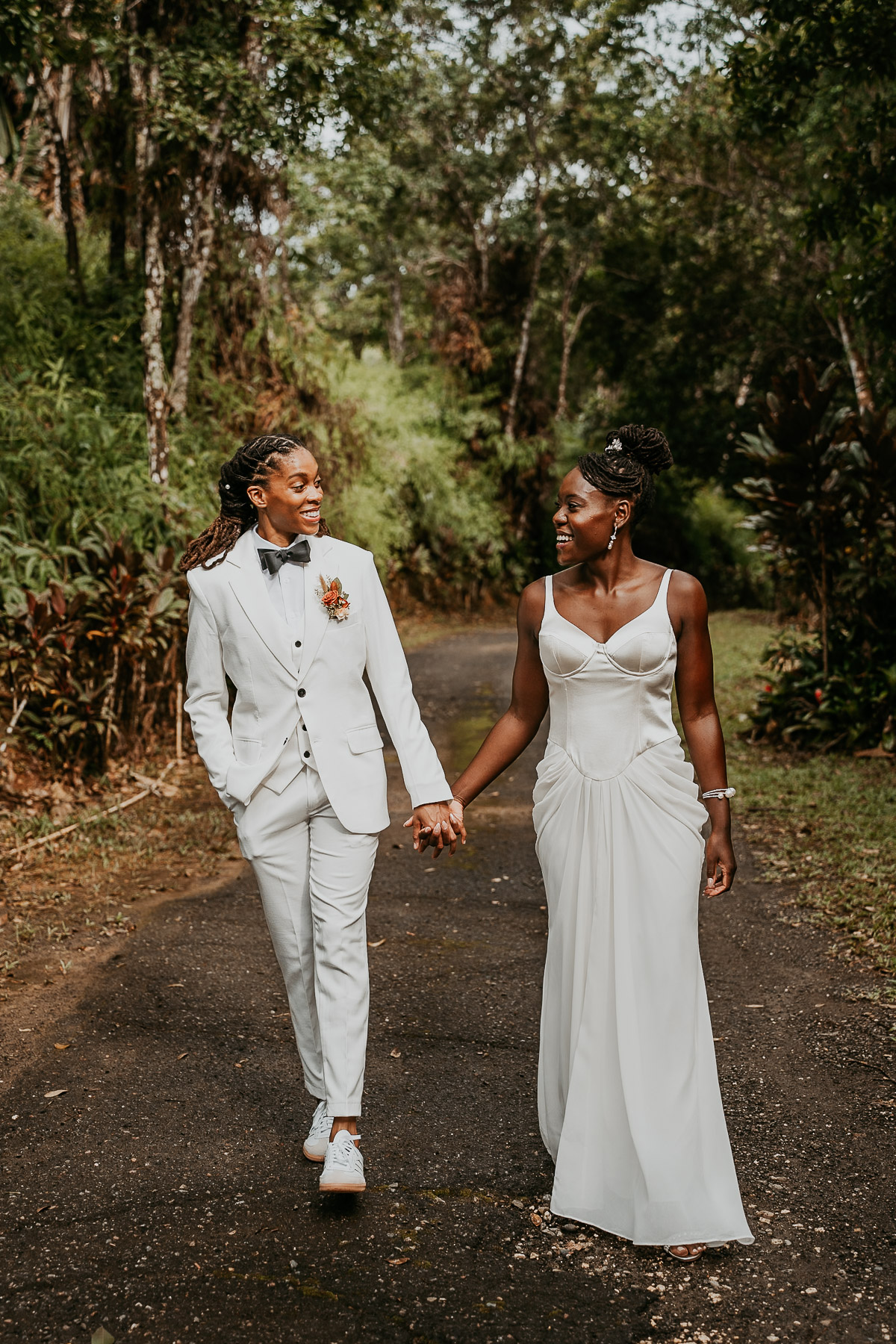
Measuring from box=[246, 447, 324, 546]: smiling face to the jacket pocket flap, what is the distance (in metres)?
0.61

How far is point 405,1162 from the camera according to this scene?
3561 mm

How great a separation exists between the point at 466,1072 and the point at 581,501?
2206 millimetres

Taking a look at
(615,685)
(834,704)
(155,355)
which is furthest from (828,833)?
(155,355)

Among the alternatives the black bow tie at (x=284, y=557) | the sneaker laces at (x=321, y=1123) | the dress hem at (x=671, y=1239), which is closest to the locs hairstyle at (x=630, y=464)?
the black bow tie at (x=284, y=557)

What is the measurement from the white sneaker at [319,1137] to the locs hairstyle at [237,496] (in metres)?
1.72

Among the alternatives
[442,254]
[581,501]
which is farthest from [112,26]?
[442,254]

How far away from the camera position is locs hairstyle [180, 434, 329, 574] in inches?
135

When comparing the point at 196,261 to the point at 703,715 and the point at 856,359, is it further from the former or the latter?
the point at 856,359

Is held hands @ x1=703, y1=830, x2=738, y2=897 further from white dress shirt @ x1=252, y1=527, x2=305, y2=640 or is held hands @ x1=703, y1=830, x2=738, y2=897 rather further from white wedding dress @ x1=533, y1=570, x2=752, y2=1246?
white dress shirt @ x1=252, y1=527, x2=305, y2=640

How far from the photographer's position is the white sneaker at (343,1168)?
3.17 meters

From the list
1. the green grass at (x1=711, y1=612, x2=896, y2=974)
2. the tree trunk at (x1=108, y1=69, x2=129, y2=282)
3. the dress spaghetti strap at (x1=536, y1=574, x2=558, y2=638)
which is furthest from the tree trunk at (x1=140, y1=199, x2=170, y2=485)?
the dress spaghetti strap at (x1=536, y1=574, x2=558, y2=638)

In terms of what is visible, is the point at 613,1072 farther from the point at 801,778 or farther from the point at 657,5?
the point at 657,5

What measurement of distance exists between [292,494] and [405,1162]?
2087 millimetres

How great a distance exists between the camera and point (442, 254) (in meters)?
24.2
